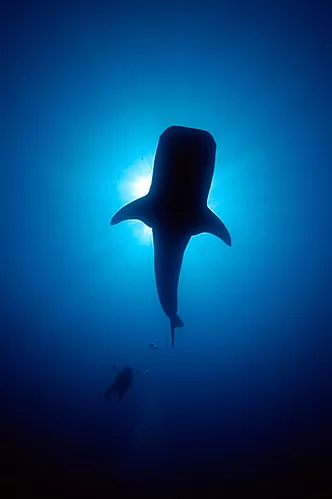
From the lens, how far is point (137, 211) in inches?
219

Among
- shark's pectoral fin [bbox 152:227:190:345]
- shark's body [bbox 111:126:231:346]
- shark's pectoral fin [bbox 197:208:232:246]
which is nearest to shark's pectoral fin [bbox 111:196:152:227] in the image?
shark's body [bbox 111:126:231:346]

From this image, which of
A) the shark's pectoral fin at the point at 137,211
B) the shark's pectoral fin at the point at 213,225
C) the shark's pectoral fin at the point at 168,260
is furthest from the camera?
the shark's pectoral fin at the point at 168,260

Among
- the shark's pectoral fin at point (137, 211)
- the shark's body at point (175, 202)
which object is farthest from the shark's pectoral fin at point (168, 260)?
the shark's pectoral fin at point (137, 211)

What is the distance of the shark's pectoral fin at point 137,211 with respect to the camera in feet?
17.6

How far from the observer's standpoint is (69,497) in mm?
18016

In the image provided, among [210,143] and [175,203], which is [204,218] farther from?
[210,143]

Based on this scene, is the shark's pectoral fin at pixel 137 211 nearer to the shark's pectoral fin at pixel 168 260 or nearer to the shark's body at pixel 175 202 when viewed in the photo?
the shark's body at pixel 175 202

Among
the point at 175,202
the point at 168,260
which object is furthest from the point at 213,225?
the point at 168,260

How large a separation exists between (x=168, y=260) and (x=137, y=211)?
1264 millimetres

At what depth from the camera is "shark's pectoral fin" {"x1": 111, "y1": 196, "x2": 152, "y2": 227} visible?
17.6ft

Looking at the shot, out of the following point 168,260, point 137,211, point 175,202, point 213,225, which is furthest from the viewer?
point 168,260

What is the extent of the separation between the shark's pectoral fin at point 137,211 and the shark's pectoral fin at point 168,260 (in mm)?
386

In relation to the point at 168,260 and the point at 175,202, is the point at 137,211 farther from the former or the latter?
the point at 168,260

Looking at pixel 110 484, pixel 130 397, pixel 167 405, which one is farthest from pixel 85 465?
pixel 167 405
